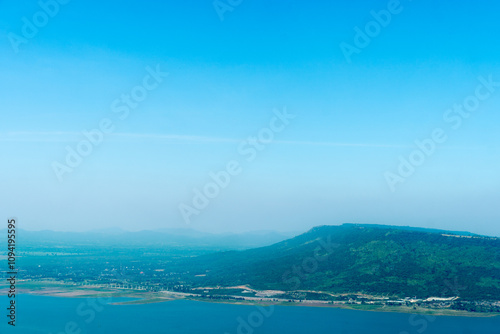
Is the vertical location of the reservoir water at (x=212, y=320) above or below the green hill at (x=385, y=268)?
below

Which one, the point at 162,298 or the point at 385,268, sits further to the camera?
the point at 385,268

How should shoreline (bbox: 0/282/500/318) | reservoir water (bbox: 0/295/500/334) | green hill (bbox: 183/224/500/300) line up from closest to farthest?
reservoir water (bbox: 0/295/500/334) < shoreline (bbox: 0/282/500/318) < green hill (bbox: 183/224/500/300)

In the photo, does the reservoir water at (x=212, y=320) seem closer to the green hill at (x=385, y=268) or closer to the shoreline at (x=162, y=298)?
the shoreline at (x=162, y=298)

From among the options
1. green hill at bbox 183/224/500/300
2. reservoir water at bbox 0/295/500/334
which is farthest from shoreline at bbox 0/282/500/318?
green hill at bbox 183/224/500/300

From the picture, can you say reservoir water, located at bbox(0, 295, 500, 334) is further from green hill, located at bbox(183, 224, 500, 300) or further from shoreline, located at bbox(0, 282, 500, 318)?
green hill, located at bbox(183, 224, 500, 300)

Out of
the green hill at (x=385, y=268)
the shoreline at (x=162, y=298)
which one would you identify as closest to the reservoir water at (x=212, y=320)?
the shoreline at (x=162, y=298)

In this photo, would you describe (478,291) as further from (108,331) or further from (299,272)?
(108,331)

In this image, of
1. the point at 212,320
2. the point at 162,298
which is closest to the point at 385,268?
the point at 162,298

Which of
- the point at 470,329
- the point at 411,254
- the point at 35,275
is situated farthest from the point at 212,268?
the point at 470,329

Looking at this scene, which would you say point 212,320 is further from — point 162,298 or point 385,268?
point 385,268
